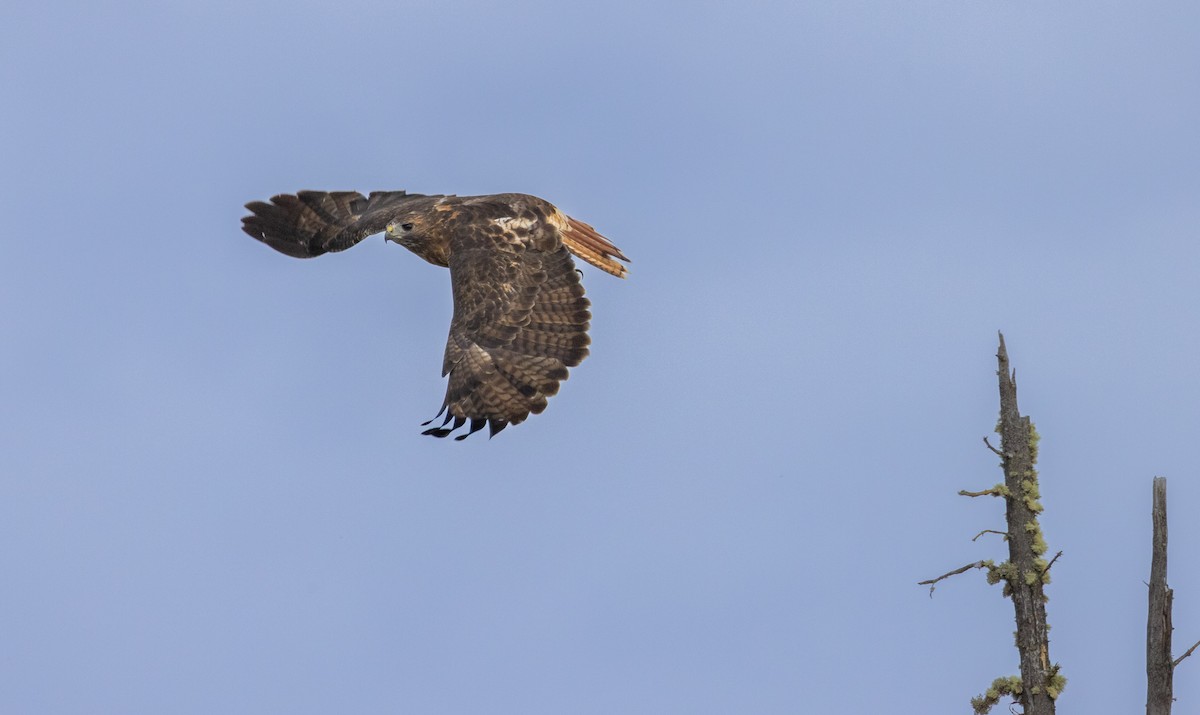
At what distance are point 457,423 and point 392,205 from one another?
18.8 feet

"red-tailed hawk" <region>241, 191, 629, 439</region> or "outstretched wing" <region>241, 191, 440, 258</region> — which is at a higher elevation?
"outstretched wing" <region>241, 191, 440, 258</region>

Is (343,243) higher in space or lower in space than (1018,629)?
higher

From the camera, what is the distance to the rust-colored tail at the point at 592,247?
1864cm

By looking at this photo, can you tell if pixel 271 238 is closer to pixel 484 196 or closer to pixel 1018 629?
pixel 484 196

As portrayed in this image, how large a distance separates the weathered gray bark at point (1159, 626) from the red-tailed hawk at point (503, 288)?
705cm

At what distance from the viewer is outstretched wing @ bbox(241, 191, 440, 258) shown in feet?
72.3

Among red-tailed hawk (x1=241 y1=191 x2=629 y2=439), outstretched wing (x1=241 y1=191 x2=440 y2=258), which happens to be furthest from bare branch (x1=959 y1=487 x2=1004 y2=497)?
outstretched wing (x1=241 y1=191 x2=440 y2=258)

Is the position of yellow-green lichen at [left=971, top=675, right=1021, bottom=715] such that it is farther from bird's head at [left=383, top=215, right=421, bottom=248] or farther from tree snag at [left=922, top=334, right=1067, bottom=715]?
bird's head at [left=383, top=215, right=421, bottom=248]

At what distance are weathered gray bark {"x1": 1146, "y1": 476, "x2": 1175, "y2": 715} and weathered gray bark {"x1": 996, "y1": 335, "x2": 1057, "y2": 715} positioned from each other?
0.80 metres

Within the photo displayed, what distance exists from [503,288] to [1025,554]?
7.11 meters

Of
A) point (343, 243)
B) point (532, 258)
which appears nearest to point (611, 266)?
point (532, 258)

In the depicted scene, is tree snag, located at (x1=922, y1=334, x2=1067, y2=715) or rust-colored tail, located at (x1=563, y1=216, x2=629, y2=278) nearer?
tree snag, located at (x1=922, y1=334, x2=1067, y2=715)

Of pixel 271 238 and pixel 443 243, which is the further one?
pixel 271 238

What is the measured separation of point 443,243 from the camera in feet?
Result: 61.1
